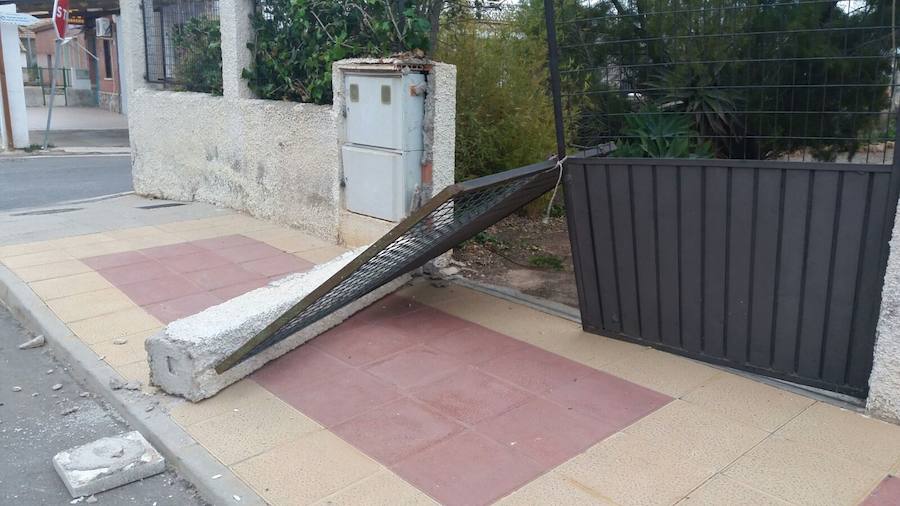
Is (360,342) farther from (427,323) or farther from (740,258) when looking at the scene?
(740,258)

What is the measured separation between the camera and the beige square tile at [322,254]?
651cm

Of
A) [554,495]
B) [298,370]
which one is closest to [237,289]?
[298,370]

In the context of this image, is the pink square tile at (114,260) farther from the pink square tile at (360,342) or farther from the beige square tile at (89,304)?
the pink square tile at (360,342)

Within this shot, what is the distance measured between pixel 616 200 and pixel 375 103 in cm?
234

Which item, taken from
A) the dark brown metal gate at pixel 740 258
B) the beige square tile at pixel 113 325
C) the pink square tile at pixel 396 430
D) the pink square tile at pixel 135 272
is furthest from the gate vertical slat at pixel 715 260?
the pink square tile at pixel 135 272

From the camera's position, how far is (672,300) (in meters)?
4.47

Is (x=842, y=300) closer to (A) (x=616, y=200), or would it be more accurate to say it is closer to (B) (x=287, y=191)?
(A) (x=616, y=200)

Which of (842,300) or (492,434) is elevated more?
(842,300)

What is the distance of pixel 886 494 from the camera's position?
10.2 feet

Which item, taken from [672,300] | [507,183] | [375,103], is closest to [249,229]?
[375,103]

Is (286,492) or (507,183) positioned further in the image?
(507,183)

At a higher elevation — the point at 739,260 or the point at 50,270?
the point at 739,260

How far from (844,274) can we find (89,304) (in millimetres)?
4875

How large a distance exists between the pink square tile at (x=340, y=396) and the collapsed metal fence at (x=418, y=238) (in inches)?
14.6
